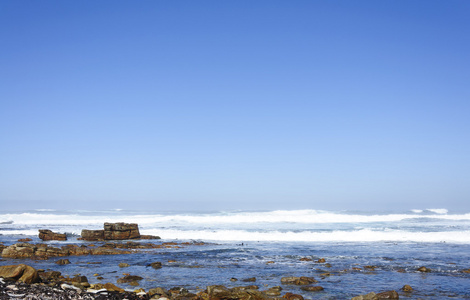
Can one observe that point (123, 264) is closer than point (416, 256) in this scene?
Yes

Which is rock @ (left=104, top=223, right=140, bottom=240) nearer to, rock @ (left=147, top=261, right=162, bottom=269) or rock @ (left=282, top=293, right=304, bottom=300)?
rock @ (left=147, top=261, right=162, bottom=269)

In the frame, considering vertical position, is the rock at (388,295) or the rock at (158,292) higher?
the rock at (388,295)

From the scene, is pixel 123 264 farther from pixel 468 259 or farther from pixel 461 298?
pixel 468 259

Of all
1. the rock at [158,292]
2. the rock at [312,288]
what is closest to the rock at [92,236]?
the rock at [158,292]

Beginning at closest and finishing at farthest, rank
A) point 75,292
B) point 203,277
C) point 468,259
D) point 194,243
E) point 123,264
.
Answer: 1. point 75,292
2. point 203,277
3. point 123,264
4. point 468,259
5. point 194,243

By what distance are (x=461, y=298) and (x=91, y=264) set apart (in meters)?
18.3

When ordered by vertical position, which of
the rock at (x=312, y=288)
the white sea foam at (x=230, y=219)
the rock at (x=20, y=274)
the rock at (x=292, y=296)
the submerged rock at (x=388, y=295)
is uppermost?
the rock at (x=20, y=274)

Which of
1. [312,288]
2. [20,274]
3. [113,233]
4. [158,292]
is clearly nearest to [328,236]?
[113,233]

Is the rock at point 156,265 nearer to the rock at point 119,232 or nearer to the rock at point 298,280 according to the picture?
the rock at point 298,280

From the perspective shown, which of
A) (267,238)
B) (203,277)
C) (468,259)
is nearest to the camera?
(203,277)

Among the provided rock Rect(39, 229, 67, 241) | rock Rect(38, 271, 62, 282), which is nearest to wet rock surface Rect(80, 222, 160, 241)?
rock Rect(39, 229, 67, 241)

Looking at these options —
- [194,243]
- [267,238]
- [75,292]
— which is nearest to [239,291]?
[75,292]

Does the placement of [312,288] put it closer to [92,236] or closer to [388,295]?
[388,295]

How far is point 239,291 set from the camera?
40.1 ft
